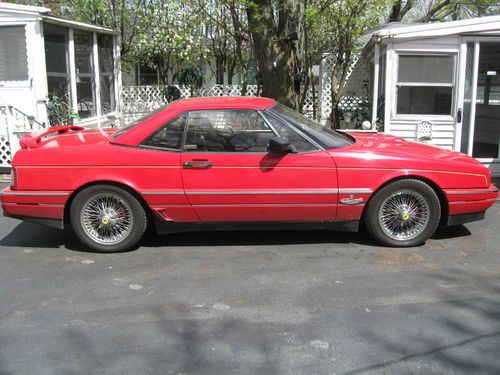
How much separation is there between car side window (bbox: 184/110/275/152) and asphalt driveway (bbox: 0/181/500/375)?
1.05m

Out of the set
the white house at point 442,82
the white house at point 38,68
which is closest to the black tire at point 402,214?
the white house at point 442,82

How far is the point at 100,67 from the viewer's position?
11867 millimetres

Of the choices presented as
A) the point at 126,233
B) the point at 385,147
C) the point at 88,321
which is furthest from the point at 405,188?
the point at 88,321

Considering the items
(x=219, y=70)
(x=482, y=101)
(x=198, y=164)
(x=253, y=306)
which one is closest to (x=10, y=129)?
(x=198, y=164)

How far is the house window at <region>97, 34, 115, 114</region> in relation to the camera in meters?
11.9

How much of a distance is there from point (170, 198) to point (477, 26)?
5.96 meters

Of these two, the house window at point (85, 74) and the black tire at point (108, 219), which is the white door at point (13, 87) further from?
the black tire at point (108, 219)

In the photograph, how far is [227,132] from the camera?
4957 mm

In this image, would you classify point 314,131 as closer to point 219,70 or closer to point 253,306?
point 253,306

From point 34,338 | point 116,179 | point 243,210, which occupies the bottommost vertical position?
point 34,338

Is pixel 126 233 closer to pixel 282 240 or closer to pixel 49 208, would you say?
pixel 49 208

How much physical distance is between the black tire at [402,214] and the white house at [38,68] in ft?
21.9

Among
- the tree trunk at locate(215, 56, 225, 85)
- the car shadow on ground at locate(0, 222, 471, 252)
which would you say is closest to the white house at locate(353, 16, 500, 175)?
A: the car shadow on ground at locate(0, 222, 471, 252)

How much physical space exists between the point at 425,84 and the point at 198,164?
16.9ft
